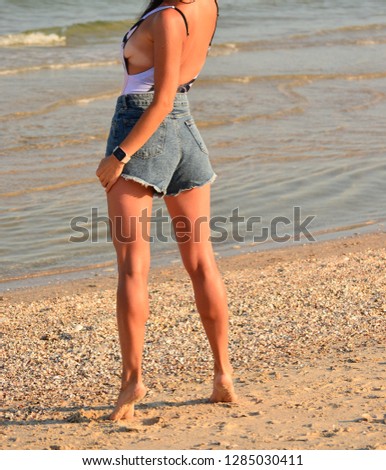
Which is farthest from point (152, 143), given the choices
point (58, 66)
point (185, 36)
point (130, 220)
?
point (58, 66)

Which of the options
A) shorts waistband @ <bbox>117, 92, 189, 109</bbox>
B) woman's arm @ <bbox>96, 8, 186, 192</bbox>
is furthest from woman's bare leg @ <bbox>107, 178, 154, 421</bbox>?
shorts waistband @ <bbox>117, 92, 189, 109</bbox>

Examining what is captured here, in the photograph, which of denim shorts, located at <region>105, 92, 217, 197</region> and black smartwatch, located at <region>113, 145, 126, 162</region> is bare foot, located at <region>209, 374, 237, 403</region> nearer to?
denim shorts, located at <region>105, 92, 217, 197</region>

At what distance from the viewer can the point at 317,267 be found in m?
6.18

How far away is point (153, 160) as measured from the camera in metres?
3.45

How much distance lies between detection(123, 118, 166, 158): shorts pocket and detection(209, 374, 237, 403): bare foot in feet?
3.25

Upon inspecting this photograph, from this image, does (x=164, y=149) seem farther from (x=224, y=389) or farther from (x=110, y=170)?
(x=224, y=389)

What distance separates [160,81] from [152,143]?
0.25 m

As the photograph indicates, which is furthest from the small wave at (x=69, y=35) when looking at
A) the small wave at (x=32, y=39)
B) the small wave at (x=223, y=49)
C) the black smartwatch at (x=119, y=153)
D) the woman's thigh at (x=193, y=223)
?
the black smartwatch at (x=119, y=153)

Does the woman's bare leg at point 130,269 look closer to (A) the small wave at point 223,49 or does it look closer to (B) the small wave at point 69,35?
(A) the small wave at point 223,49

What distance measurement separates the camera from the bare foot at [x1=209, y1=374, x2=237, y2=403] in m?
3.78

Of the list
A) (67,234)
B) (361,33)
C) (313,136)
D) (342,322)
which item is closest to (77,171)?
(67,234)

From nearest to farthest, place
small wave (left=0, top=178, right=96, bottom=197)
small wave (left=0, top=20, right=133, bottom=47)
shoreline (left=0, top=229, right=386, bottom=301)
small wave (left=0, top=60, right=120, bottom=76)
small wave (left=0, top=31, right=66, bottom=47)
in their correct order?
shoreline (left=0, top=229, right=386, bottom=301)
small wave (left=0, top=178, right=96, bottom=197)
small wave (left=0, top=60, right=120, bottom=76)
small wave (left=0, top=31, right=66, bottom=47)
small wave (left=0, top=20, right=133, bottom=47)

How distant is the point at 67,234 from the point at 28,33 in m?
13.4
